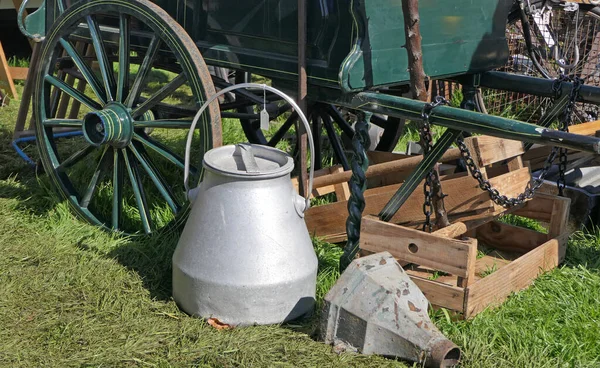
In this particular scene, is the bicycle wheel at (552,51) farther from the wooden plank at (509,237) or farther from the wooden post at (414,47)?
the wooden post at (414,47)

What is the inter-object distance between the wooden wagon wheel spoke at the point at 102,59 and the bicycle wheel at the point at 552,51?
366cm

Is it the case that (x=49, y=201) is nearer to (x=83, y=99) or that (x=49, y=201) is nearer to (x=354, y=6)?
(x=83, y=99)

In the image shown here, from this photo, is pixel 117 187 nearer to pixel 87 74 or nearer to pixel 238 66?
pixel 87 74

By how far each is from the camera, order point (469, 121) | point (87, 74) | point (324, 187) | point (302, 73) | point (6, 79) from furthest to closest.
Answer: point (6, 79) → point (324, 187) → point (87, 74) → point (302, 73) → point (469, 121)

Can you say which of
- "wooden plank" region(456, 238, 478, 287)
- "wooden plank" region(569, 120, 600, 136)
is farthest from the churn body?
"wooden plank" region(569, 120, 600, 136)

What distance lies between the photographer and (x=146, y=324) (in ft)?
10.9

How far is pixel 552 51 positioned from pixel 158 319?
4.70 m

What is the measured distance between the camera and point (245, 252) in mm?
3234

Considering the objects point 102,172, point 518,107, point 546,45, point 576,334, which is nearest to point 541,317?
point 576,334

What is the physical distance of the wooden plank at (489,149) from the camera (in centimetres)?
354

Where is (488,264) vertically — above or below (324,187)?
below

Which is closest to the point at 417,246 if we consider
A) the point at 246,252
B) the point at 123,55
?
the point at 246,252

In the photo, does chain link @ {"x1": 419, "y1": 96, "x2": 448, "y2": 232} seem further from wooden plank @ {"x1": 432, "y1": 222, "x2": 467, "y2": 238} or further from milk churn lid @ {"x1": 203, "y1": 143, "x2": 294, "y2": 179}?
milk churn lid @ {"x1": 203, "y1": 143, "x2": 294, "y2": 179}

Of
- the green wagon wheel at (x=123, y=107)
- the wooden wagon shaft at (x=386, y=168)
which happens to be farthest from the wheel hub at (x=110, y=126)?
the wooden wagon shaft at (x=386, y=168)
